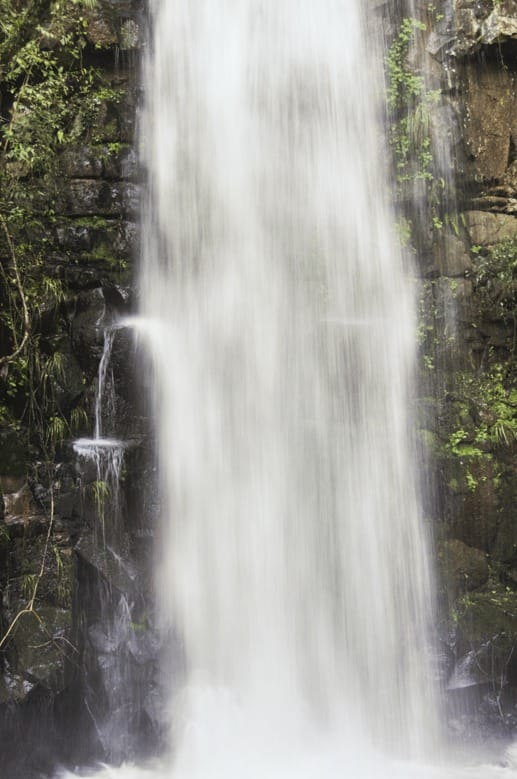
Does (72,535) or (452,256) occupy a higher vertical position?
(452,256)

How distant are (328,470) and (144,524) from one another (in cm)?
205

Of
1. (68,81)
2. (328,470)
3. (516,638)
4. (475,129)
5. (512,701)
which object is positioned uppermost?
(68,81)

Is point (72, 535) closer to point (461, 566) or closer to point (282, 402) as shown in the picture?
point (282, 402)

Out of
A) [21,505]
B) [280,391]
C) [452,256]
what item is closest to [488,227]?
[452,256]

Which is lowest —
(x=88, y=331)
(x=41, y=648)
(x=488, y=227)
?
(x=41, y=648)

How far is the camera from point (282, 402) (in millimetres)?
7410

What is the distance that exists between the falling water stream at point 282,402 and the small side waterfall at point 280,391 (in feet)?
0.07

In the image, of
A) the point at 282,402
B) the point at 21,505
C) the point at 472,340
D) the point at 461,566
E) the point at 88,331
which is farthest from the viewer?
the point at 472,340

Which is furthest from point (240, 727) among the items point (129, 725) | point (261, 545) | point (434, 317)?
point (434, 317)

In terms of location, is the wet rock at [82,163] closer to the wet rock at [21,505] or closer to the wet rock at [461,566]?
the wet rock at [21,505]

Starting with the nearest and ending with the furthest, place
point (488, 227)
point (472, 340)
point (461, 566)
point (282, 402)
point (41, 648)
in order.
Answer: point (41, 648), point (461, 566), point (282, 402), point (472, 340), point (488, 227)

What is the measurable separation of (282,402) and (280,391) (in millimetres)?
132

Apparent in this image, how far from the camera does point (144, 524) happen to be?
677 cm

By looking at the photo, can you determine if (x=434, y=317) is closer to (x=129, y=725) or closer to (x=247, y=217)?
(x=247, y=217)
